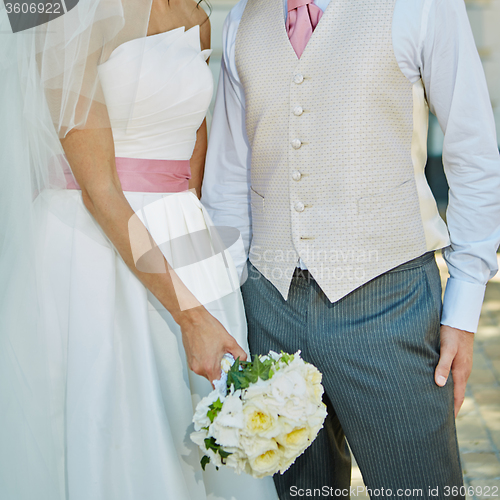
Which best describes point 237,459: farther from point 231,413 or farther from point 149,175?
point 149,175

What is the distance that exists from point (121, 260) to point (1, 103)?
413 mm

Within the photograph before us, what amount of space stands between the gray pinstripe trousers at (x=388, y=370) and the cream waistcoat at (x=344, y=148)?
0.17 ft

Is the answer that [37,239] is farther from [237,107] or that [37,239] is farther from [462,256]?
[462,256]

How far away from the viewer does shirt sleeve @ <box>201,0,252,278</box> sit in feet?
5.28

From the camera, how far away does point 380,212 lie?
135cm

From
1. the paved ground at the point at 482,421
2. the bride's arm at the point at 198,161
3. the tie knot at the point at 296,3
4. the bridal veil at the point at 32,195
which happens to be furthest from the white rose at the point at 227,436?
the paved ground at the point at 482,421

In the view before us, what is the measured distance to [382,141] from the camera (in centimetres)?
133

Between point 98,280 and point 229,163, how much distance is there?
1.82ft

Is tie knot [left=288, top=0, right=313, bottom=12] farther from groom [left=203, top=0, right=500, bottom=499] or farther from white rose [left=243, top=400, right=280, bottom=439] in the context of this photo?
white rose [left=243, top=400, right=280, bottom=439]

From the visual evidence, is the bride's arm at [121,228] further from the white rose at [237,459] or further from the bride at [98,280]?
the white rose at [237,459]

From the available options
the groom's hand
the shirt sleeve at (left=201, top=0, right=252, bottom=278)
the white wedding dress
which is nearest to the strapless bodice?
the white wedding dress

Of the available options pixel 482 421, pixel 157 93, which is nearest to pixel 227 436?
pixel 157 93

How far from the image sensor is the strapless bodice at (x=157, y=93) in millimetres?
1298

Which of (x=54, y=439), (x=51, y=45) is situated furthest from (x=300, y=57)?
(x=54, y=439)
